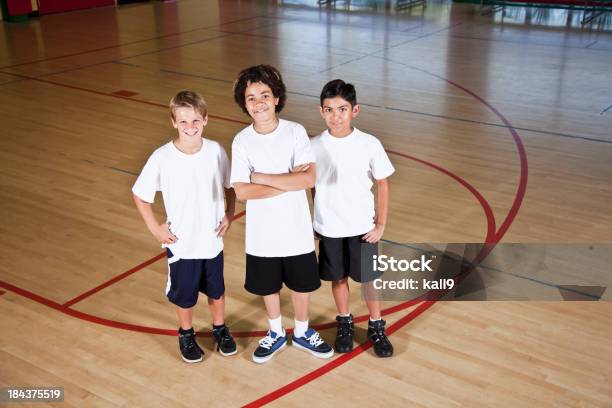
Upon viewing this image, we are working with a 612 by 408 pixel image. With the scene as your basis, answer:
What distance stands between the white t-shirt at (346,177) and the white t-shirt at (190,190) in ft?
1.51

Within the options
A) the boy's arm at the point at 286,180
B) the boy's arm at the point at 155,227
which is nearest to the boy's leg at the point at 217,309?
the boy's arm at the point at 155,227

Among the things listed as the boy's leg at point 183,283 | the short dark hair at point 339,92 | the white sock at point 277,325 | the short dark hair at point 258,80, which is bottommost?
the white sock at point 277,325

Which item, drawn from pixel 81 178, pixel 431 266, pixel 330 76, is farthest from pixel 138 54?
pixel 431 266

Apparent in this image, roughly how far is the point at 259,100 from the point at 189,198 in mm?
564

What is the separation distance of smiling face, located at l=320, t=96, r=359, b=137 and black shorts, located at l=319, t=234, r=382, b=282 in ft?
1.76

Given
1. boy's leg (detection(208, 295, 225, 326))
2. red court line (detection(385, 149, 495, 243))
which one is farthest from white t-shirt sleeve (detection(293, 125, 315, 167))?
red court line (detection(385, 149, 495, 243))

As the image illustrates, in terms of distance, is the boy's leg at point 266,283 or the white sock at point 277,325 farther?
the white sock at point 277,325

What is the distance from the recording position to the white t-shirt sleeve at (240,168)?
10.1 ft

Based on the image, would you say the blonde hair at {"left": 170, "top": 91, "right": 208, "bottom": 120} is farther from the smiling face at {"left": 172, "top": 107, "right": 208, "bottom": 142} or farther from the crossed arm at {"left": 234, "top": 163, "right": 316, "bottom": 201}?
the crossed arm at {"left": 234, "top": 163, "right": 316, "bottom": 201}

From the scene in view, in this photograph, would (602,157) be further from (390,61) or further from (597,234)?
(390,61)

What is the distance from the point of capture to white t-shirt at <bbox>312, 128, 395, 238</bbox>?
3232 millimetres

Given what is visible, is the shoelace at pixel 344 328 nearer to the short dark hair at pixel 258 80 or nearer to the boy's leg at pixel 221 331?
the boy's leg at pixel 221 331

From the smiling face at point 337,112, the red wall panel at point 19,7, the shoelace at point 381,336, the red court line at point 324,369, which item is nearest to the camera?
the smiling face at point 337,112

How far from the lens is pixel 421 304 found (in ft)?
13.3
